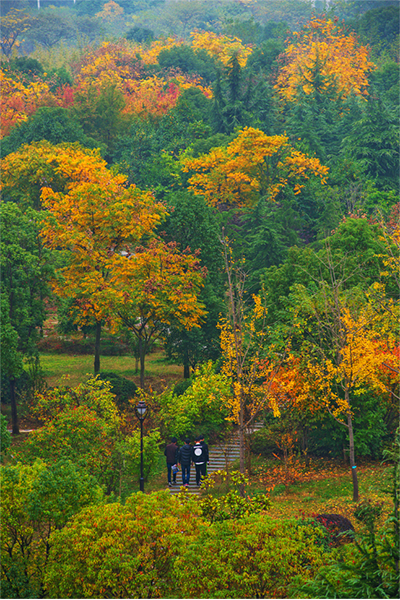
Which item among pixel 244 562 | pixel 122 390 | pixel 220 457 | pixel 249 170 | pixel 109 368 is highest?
pixel 249 170

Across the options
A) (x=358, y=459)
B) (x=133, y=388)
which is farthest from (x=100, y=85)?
(x=358, y=459)

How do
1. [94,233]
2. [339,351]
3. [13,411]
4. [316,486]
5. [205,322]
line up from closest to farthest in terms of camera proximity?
[339,351], [316,486], [13,411], [205,322], [94,233]

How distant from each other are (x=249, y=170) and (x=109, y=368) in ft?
57.2

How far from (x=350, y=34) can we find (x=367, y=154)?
28636mm

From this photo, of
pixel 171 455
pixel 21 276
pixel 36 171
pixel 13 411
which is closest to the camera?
pixel 171 455

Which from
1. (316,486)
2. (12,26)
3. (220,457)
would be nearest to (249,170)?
(220,457)

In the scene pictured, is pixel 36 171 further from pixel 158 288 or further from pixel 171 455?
pixel 171 455

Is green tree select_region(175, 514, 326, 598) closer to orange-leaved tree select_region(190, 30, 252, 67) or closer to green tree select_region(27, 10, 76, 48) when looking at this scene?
orange-leaved tree select_region(190, 30, 252, 67)

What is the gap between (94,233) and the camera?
1104 inches

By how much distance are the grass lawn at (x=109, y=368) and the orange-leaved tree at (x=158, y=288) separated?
8.82 feet

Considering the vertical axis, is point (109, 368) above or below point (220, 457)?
above

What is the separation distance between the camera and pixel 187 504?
1109cm

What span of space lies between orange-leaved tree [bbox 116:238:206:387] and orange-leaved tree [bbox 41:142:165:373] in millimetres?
663

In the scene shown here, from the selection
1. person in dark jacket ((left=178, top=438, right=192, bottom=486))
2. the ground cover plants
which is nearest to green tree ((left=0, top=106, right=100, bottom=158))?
the ground cover plants
